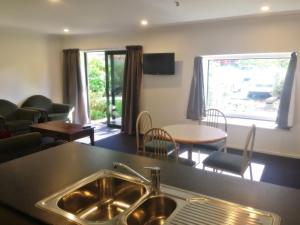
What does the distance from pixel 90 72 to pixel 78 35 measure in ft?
3.32

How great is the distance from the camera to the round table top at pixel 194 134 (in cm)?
298

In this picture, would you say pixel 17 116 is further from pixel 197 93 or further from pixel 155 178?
pixel 155 178

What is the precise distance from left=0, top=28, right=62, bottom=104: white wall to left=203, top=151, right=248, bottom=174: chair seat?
4966 mm

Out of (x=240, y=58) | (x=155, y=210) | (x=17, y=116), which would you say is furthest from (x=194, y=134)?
(x=17, y=116)

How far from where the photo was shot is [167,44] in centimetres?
532

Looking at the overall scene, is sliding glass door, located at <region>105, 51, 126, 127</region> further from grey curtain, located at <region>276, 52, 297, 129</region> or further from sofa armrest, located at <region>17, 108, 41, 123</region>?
grey curtain, located at <region>276, 52, 297, 129</region>

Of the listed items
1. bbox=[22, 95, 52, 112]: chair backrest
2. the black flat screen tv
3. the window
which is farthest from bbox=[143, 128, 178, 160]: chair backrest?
bbox=[22, 95, 52, 112]: chair backrest

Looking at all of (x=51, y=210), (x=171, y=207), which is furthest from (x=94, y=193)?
(x=171, y=207)

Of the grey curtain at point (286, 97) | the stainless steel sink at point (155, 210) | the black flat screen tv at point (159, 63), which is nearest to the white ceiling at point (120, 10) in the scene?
the black flat screen tv at point (159, 63)

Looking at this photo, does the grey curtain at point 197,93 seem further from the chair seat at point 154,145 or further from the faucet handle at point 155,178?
the faucet handle at point 155,178

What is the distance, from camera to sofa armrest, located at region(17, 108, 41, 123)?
526 centimetres

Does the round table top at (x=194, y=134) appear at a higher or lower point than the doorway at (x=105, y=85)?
lower

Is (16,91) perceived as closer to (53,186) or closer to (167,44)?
(167,44)

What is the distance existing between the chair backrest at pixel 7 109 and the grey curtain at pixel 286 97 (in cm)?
535
